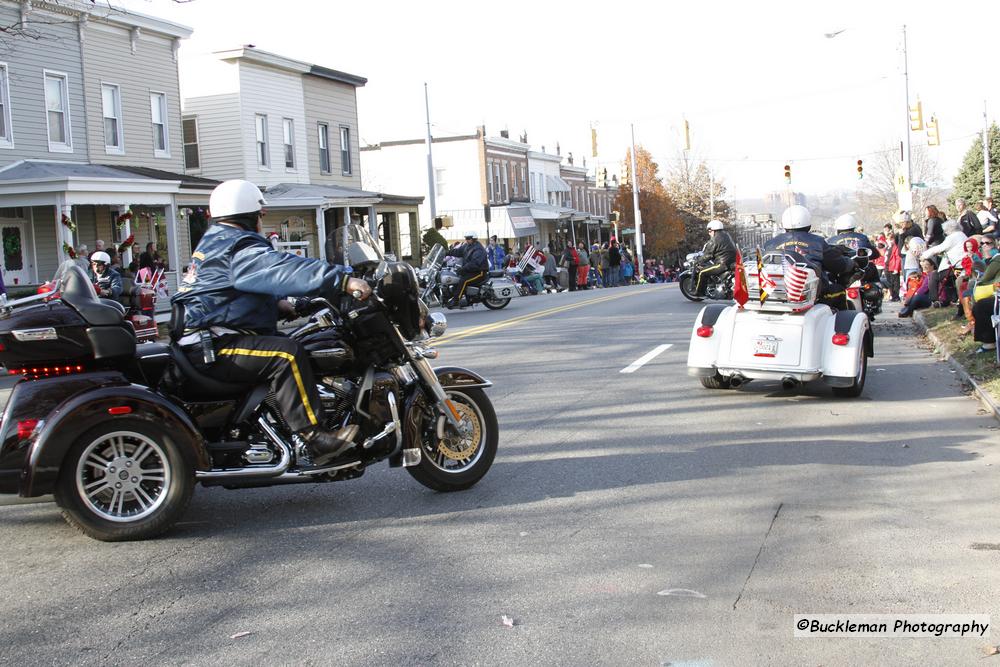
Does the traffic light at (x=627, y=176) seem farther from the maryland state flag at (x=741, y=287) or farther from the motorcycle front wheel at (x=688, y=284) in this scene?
the maryland state flag at (x=741, y=287)

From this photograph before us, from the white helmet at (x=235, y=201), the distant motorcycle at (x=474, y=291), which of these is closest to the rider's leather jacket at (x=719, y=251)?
the distant motorcycle at (x=474, y=291)

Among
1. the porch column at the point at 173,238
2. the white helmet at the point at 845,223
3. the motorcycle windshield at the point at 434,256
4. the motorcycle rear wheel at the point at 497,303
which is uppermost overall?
the porch column at the point at 173,238

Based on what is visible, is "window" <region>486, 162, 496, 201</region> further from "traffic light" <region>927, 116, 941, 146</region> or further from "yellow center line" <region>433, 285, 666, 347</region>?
"yellow center line" <region>433, 285, 666, 347</region>

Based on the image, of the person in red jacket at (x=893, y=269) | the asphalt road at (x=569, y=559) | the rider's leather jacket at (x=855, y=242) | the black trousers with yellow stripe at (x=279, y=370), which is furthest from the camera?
the person in red jacket at (x=893, y=269)

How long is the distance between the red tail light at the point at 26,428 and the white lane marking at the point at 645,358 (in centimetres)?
816

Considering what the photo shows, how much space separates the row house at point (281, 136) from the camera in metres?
36.8

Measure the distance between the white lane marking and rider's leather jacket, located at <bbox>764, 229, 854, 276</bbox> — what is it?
7.06 feet

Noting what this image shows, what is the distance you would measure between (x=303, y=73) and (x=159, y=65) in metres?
9.10

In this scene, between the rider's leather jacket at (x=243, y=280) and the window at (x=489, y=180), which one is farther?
the window at (x=489, y=180)

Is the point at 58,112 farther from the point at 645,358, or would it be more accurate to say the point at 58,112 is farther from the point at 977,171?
the point at 977,171

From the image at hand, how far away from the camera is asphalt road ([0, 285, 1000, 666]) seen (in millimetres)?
4605

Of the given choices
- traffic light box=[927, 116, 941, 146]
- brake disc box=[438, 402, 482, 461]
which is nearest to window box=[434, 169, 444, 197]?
traffic light box=[927, 116, 941, 146]

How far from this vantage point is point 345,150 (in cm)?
4388

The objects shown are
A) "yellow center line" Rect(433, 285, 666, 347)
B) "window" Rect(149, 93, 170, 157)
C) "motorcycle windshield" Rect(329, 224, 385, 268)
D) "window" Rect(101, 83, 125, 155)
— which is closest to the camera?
"motorcycle windshield" Rect(329, 224, 385, 268)
